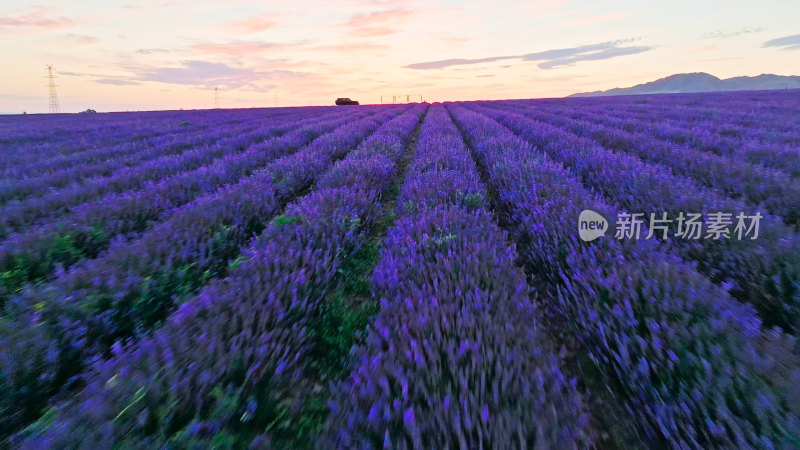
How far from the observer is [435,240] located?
2.83m

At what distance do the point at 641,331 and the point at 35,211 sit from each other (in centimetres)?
665

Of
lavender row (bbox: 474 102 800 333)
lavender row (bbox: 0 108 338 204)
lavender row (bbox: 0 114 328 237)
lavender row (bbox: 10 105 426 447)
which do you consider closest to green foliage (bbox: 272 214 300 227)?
lavender row (bbox: 10 105 426 447)

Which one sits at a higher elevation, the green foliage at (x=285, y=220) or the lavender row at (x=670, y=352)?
the green foliage at (x=285, y=220)

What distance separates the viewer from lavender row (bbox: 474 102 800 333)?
2443 millimetres

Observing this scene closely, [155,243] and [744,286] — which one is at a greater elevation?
[155,243]

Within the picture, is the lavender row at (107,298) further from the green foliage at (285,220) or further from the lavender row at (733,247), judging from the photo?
the lavender row at (733,247)

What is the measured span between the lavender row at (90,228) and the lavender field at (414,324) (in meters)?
0.02

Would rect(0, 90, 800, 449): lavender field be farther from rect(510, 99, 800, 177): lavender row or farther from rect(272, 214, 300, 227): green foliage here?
rect(510, 99, 800, 177): lavender row

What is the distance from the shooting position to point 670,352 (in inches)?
64.0

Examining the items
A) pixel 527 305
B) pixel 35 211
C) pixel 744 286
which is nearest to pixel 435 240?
pixel 527 305

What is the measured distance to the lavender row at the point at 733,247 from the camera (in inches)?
96.2

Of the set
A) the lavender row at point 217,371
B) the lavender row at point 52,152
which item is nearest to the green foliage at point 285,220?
the lavender row at point 217,371

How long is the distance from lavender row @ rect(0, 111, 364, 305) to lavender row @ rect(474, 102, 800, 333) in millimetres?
5002

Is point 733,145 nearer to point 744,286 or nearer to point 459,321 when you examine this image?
point 744,286
